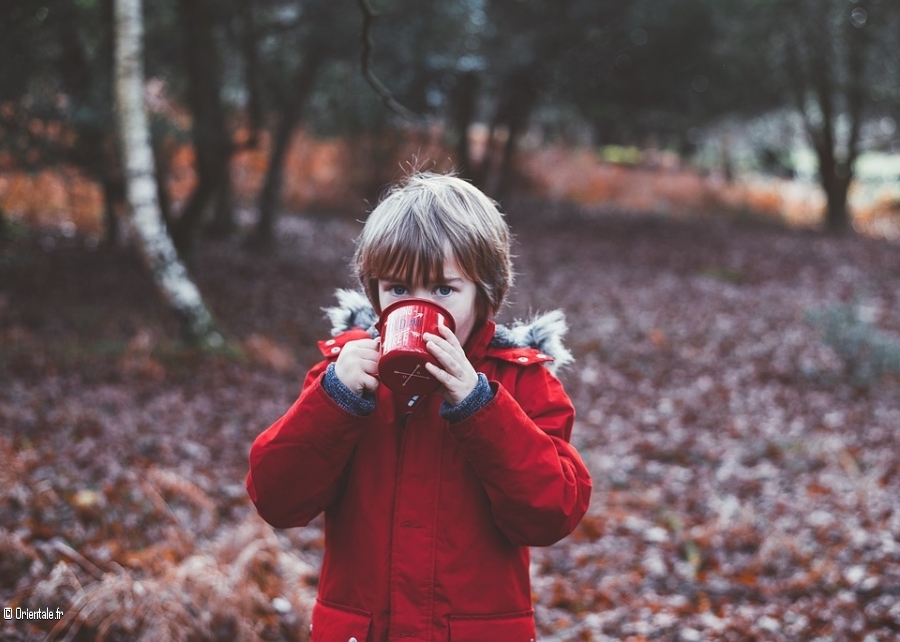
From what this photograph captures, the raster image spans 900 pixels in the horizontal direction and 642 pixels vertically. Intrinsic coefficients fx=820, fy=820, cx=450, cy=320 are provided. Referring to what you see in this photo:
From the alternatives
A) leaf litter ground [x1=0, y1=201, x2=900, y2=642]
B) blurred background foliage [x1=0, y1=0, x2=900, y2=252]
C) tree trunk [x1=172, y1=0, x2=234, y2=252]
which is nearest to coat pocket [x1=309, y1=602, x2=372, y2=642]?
leaf litter ground [x1=0, y1=201, x2=900, y2=642]

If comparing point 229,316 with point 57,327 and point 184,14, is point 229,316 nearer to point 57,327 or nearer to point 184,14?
point 57,327

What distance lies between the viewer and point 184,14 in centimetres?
1059

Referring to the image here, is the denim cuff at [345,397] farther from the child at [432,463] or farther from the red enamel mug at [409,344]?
the red enamel mug at [409,344]

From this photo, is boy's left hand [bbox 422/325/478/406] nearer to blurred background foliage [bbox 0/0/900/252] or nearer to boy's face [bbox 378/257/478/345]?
boy's face [bbox 378/257/478/345]

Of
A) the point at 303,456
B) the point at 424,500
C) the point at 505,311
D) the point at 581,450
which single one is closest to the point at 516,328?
the point at 424,500

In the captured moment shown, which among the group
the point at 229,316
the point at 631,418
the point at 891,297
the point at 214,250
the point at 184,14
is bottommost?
the point at 631,418

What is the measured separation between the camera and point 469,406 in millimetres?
1832

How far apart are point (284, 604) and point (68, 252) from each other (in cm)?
941

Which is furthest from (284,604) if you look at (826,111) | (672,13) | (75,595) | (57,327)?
(826,111)

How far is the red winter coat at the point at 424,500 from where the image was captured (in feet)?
6.22

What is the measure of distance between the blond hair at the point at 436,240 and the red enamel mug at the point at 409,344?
7.2 inches

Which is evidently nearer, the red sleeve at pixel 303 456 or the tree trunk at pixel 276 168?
the red sleeve at pixel 303 456

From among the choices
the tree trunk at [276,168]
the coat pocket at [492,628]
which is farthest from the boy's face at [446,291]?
the tree trunk at [276,168]

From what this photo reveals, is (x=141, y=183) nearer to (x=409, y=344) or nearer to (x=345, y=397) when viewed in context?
(x=345, y=397)
